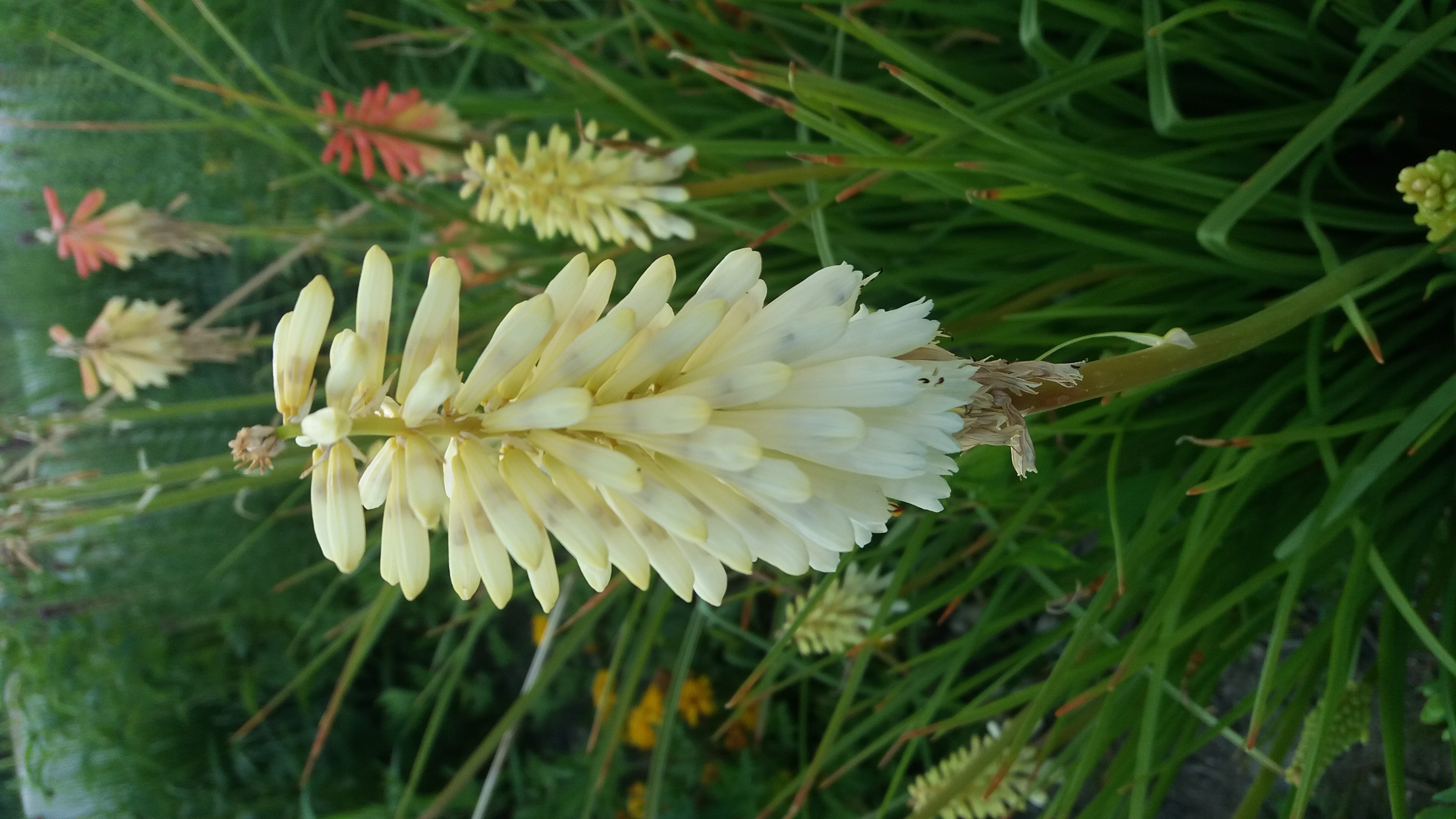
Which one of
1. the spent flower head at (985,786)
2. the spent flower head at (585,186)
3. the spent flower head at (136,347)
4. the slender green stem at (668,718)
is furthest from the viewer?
the spent flower head at (136,347)

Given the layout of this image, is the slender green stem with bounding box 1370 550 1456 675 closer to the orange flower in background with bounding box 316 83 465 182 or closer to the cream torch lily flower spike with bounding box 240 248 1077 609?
the cream torch lily flower spike with bounding box 240 248 1077 609

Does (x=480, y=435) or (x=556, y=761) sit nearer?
(x=480, y=435)

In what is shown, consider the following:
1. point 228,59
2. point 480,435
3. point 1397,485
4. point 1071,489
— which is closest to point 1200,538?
point 1071,489

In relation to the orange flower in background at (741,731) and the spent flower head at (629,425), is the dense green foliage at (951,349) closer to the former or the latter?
the orange flower in background at (741,731)

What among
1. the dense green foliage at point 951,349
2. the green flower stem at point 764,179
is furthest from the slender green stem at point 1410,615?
the green flower stem at point 764,179

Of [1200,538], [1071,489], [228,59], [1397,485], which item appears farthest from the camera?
[228,59]

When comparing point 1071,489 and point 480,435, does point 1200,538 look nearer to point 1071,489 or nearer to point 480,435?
point 1071,489
